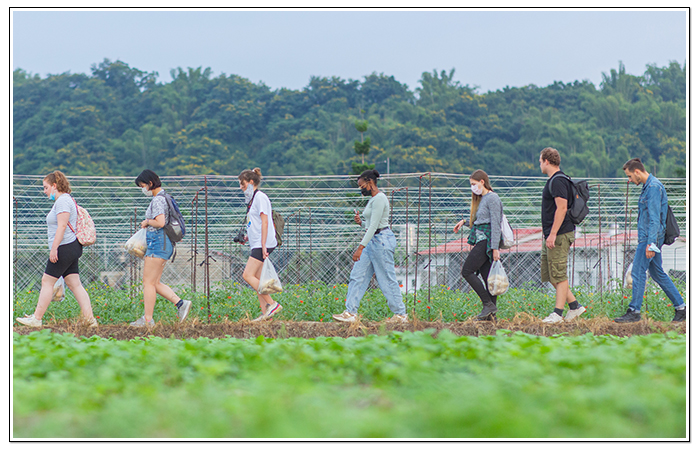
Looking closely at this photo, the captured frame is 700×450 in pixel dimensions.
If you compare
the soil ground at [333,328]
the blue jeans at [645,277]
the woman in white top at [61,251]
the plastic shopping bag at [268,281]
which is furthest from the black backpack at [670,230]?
the woman in white top at [61,251]

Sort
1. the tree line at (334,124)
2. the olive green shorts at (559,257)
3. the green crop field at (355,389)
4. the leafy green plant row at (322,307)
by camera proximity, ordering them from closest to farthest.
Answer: the green crop field at (355,389)
the olive green shorts at (559,257)
the leafy green plant row at (322,307)
the tree line at (334,124)

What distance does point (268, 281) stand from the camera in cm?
605

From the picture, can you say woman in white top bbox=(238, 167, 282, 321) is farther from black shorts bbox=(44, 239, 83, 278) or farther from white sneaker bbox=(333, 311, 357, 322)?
black shorts bbox=(44, 239, 83, 278)

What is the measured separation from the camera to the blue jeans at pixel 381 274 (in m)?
6.14

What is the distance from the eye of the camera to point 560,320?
19.2 feet

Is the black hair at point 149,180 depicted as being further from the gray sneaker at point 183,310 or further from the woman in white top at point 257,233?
the gray sneaker at point 183,310

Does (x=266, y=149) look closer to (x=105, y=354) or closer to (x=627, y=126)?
(x=627, y=126)

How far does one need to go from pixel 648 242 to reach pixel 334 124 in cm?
4389

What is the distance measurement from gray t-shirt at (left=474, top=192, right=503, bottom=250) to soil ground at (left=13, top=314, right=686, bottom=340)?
790mm

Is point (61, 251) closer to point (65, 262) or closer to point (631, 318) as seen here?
point (65, 262)

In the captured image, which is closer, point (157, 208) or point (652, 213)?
point (652, 213)

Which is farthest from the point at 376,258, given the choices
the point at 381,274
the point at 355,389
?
the point at 355,389
